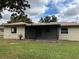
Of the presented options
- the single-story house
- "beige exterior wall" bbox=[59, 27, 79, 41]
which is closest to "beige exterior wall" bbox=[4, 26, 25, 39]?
the single-story house

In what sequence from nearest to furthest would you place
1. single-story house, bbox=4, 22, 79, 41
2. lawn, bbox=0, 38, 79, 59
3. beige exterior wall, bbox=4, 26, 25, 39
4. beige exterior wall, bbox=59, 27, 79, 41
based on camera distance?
lawn, bbox=0, 38, 79, 59, beige exterior wall, bbox=59, 27, 79, 41, single-story house, bbox=4, 22, 79, 41, beige exterior wall, bbox=4, 26, 25, 39

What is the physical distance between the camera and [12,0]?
46.4 ft

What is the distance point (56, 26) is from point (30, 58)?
2264cm

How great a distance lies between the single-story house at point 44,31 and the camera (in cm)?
3319

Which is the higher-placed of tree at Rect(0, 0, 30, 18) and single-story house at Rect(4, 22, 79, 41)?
tree at Rect(0, 0, 30, 18)

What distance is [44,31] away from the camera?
3684 centimetres

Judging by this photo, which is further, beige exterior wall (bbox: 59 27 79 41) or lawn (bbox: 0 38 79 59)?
beige exterior wall (bbox: 59 27 79 41)

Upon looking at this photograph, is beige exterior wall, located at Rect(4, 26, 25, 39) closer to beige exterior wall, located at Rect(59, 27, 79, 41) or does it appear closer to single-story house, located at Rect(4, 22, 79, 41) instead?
single-story house, located at Rect(4, 22, 79, 41)

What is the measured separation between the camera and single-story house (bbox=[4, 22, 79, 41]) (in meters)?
33.2

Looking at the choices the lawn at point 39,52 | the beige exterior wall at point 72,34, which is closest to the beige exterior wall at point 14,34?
the beige exterior wall at point 72,34

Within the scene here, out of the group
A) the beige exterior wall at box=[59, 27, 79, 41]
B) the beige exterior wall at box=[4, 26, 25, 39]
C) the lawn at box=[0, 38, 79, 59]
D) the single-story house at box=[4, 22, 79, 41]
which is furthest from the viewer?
the beige exterior wall at box=[4, 26, 25, 39]

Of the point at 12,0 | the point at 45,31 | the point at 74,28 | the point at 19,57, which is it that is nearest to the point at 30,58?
the point at 19,57

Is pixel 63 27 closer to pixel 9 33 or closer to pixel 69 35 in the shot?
pixel 69 35

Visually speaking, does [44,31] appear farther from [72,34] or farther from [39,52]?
[39,52]
